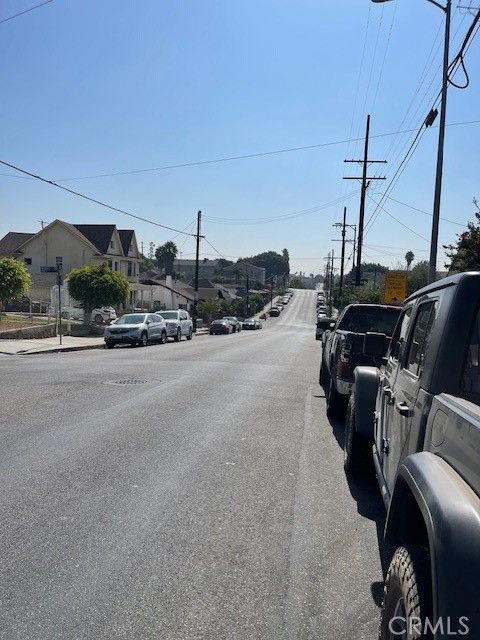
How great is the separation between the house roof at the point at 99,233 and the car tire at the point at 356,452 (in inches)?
2174

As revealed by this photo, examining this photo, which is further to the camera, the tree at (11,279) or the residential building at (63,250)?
the residential building at (63,250)

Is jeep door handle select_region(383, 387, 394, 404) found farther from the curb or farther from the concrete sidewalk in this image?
the concrete sidewalk

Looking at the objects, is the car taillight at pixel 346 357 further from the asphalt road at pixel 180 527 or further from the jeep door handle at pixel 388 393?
the jeep door handle at pixel 388 393

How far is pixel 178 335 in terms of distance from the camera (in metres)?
36.2

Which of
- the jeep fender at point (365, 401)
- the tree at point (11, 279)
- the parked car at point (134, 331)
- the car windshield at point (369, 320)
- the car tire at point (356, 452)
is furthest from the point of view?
the tree at point (11, 279)

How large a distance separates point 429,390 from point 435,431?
35 centimetres

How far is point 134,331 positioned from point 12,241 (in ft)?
137

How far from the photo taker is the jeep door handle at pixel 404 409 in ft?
12.3

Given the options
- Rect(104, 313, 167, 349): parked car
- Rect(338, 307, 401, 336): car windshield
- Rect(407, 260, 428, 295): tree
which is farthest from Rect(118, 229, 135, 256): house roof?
Rect(338, 307, 401, 336): car windshield

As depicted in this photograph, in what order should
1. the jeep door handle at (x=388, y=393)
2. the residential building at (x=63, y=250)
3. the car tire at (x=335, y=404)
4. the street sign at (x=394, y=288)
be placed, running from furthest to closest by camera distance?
the residential building at (x=63, y=250) → the street sign at (x=394, y=288) → the car tire at (x=335, y=404) → the jeep door handle at (x=388, y=393)

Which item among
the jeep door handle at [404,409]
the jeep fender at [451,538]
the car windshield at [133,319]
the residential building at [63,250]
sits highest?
the residential building at [63,250]

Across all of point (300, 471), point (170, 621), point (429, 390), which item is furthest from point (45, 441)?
point (429, 390)

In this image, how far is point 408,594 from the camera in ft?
8.49

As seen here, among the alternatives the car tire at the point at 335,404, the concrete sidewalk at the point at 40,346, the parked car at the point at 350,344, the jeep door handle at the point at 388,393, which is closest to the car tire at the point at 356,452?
the jeep door handle at the point at 388,393
